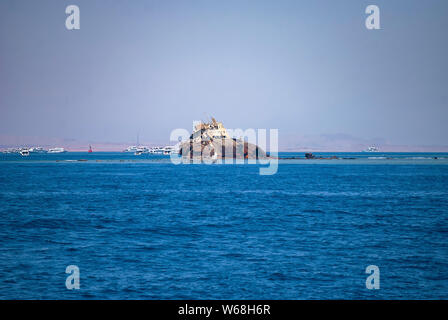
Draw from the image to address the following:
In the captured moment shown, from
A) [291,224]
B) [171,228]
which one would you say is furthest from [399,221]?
[171,228]

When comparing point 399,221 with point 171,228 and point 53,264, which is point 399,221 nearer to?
point 171,228

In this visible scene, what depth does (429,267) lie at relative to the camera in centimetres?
2138

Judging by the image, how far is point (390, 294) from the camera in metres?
17.5

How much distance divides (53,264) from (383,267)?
57.6 feet

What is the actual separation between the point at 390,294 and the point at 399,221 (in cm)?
2022
